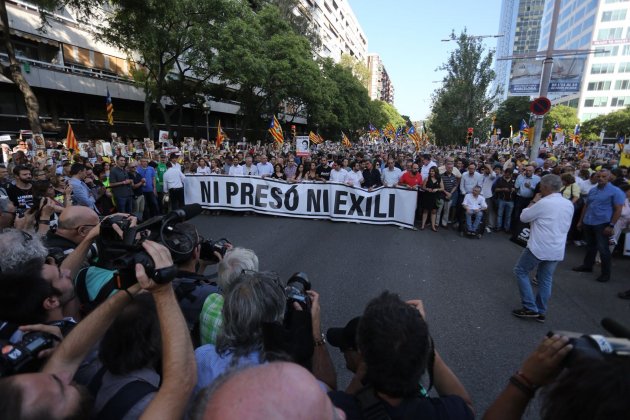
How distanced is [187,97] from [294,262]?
22.5 m

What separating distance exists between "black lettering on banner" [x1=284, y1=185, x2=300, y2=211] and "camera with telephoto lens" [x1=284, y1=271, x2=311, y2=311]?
23.8 ft

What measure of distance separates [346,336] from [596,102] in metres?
99.8

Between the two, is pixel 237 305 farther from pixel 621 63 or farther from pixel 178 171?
pixel 621 63

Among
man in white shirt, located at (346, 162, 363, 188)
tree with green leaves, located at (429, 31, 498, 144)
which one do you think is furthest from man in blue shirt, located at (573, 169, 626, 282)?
tree with green leaves, located at (429, 31, 498, 144)

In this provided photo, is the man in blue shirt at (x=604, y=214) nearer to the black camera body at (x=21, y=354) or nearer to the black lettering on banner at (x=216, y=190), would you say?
the black camera body at (x=21, y=354)

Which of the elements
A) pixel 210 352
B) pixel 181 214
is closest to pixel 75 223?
pixel 181 214

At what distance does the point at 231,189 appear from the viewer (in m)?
9.98

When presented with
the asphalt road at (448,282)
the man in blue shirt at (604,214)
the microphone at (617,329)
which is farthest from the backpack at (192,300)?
the man in blue shirt at (604,214)

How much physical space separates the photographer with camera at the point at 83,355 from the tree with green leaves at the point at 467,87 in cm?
2746

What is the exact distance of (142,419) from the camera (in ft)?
3.92

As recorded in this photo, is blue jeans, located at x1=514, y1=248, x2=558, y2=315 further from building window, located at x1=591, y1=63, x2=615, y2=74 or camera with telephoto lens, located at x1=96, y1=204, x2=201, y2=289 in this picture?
building window, located at x1=591, y1=63, x2=615, y2=74

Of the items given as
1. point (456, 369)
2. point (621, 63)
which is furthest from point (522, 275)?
point (621, 63)

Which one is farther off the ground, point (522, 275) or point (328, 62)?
point (328, 62)

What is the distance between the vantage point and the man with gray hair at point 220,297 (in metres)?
2.15
